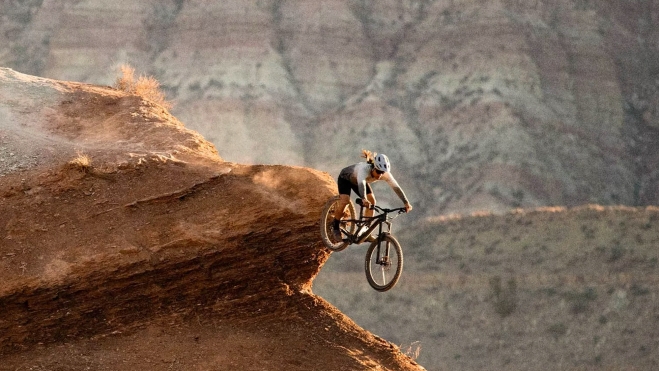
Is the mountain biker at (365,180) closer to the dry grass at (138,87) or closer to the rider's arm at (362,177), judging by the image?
the rider's arm at (362,177)

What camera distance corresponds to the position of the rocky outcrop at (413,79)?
77.8 metres

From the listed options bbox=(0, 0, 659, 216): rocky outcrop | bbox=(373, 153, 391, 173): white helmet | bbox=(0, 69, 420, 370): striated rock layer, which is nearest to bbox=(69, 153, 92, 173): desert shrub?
bbox=(0, 69, 420, 370): striated rock layer

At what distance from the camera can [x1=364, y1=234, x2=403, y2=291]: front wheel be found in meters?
17.6

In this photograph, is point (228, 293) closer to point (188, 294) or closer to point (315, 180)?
point (188, 294)

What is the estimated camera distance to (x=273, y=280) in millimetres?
18609

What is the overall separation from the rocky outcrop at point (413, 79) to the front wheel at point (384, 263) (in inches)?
2220

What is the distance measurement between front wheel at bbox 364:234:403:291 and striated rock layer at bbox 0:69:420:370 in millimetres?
1029

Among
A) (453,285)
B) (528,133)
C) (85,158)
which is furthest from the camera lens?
(528,133)

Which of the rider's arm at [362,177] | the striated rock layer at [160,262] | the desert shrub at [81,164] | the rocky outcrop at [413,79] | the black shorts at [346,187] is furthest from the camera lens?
the rocky outcrop at [413,79]

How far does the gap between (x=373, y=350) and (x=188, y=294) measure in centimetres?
298

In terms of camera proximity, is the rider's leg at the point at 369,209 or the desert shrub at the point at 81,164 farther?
the desert shrub at the point at 81,164

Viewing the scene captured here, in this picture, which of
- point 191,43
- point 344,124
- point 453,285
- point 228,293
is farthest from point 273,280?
point 191,43

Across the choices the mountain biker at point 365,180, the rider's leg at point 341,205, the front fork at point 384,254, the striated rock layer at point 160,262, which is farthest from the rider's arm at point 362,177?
the striated rock layer at point 160,262

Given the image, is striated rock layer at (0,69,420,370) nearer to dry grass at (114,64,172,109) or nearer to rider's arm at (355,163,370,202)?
rider's arm at (355,163,370,202)
